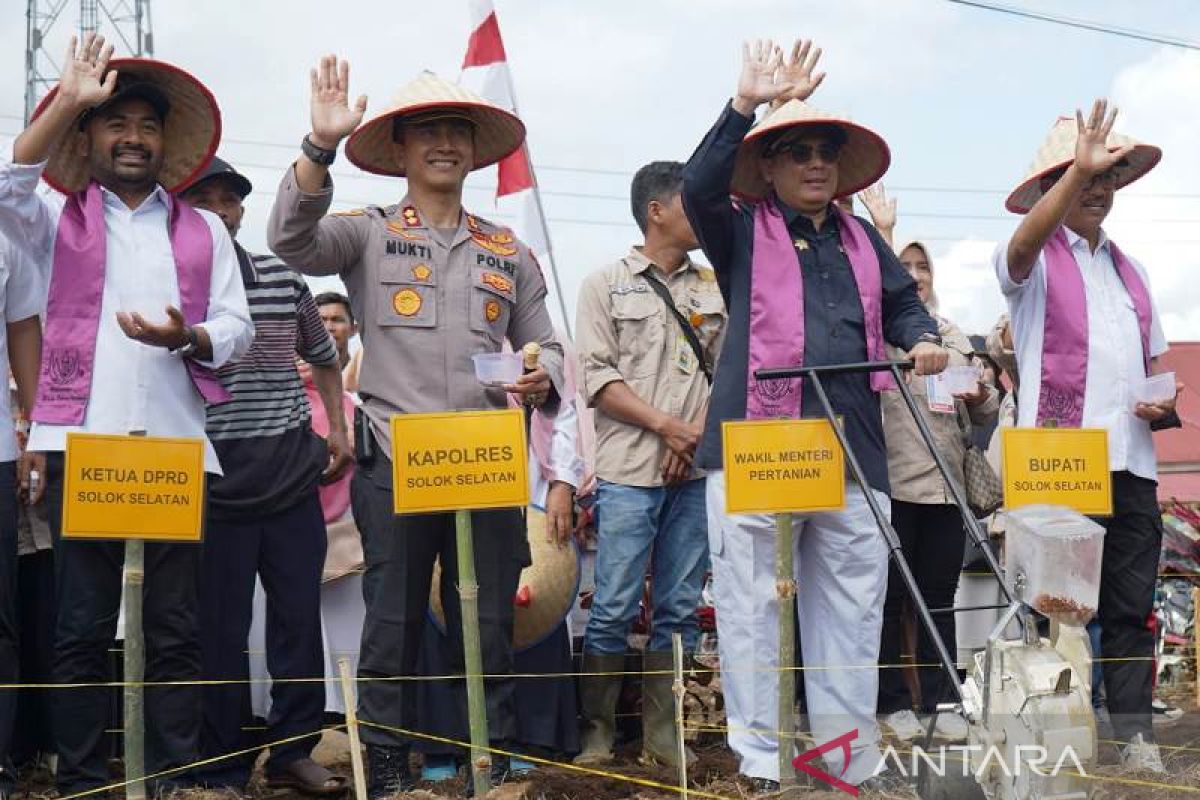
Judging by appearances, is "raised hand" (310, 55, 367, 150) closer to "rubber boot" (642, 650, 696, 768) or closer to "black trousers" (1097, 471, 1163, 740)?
→ "rubber boot" (642, 650, 696, 768)

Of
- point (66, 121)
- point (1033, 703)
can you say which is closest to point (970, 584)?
point (1033, 703)

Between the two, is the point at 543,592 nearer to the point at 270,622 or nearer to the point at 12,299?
the point at 270,622

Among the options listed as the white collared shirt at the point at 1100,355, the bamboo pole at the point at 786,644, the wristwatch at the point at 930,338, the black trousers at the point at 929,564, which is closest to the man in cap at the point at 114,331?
the bamboo pole at the point at 786,644

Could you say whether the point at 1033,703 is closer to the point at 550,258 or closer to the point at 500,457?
the point at 500,457

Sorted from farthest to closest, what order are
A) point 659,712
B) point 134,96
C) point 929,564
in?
point 929,564
point 659,712
point 134,96

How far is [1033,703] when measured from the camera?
3943 mm

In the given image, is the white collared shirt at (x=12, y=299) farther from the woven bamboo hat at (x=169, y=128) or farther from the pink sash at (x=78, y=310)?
the woven bamboo hat at (x=169, y=128)

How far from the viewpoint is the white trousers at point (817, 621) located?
5.07 metres

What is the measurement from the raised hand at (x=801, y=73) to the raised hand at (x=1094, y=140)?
0.86 metres

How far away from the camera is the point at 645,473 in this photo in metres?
6.05

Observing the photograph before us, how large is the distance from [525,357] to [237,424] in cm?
105

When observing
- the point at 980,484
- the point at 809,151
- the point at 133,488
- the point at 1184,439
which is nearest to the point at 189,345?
the point at 133,488

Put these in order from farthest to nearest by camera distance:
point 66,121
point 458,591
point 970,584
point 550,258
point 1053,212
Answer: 1. point 550,258
2. point 970,584
3. point 1053,212
4. point 458,591
5. point 66,121

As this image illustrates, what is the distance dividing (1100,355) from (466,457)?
2403 mm
